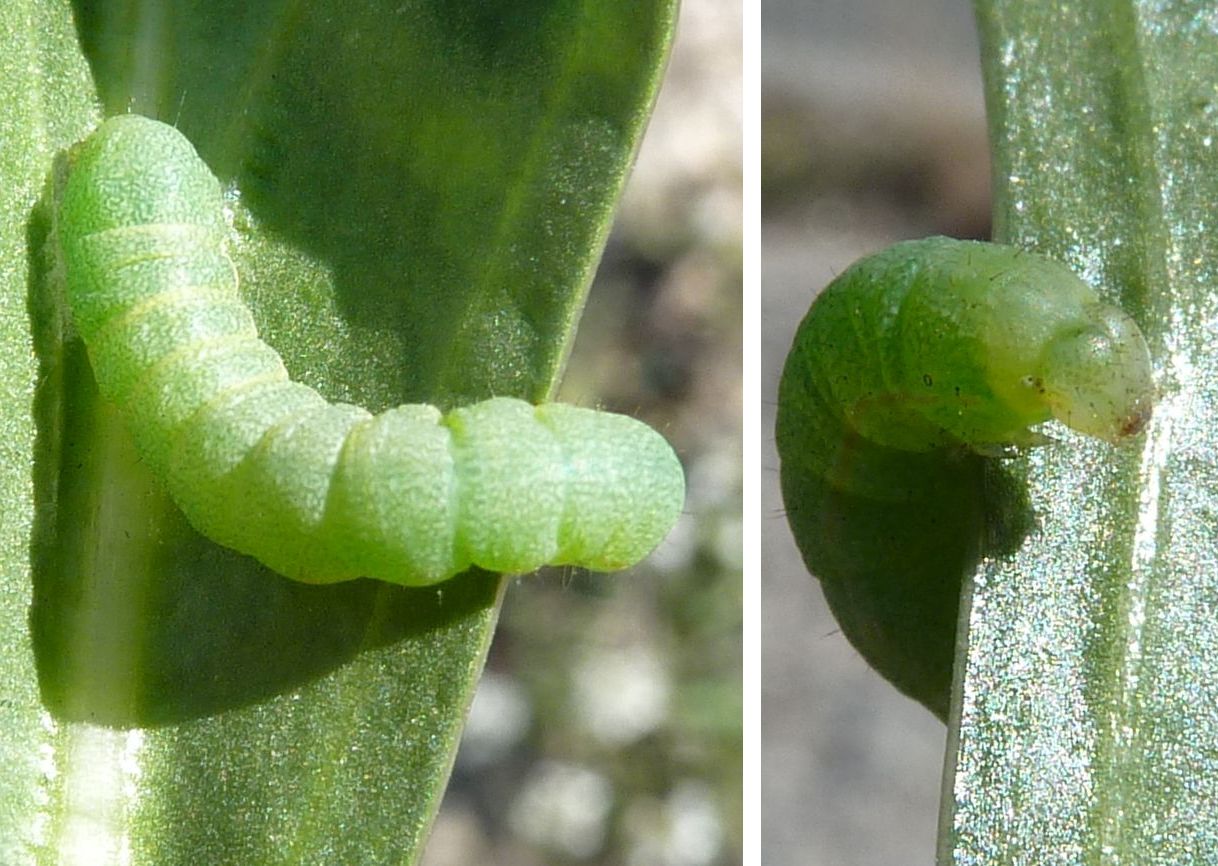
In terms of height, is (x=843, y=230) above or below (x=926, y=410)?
below

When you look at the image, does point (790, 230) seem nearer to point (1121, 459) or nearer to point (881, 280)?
point (881, 280)

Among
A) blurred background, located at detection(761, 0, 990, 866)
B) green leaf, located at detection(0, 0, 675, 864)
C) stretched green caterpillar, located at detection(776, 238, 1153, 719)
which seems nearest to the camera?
green leaf, located at detection(0, 0, 675, 864)

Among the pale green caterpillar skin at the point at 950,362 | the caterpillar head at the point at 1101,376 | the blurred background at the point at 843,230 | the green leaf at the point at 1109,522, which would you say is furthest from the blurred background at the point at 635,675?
the green leaf at the point at 1109,522

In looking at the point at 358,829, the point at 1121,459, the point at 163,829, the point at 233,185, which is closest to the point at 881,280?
the point at 1121,459

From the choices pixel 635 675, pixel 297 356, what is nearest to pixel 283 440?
pixel 297 356

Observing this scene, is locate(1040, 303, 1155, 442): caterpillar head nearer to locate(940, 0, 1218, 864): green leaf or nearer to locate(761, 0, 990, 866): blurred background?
locate(940, 0, 1218, 864): green leaf

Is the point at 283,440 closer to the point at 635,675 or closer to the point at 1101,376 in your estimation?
the point at 1101,376

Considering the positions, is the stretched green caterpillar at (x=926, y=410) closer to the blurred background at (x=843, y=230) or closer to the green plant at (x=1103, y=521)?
the green plant at (x=1103, y=521)

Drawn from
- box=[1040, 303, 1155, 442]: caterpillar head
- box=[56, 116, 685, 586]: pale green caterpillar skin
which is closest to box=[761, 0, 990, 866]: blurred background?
box=[1040, 303, 1155, 442]: caterpillar head
